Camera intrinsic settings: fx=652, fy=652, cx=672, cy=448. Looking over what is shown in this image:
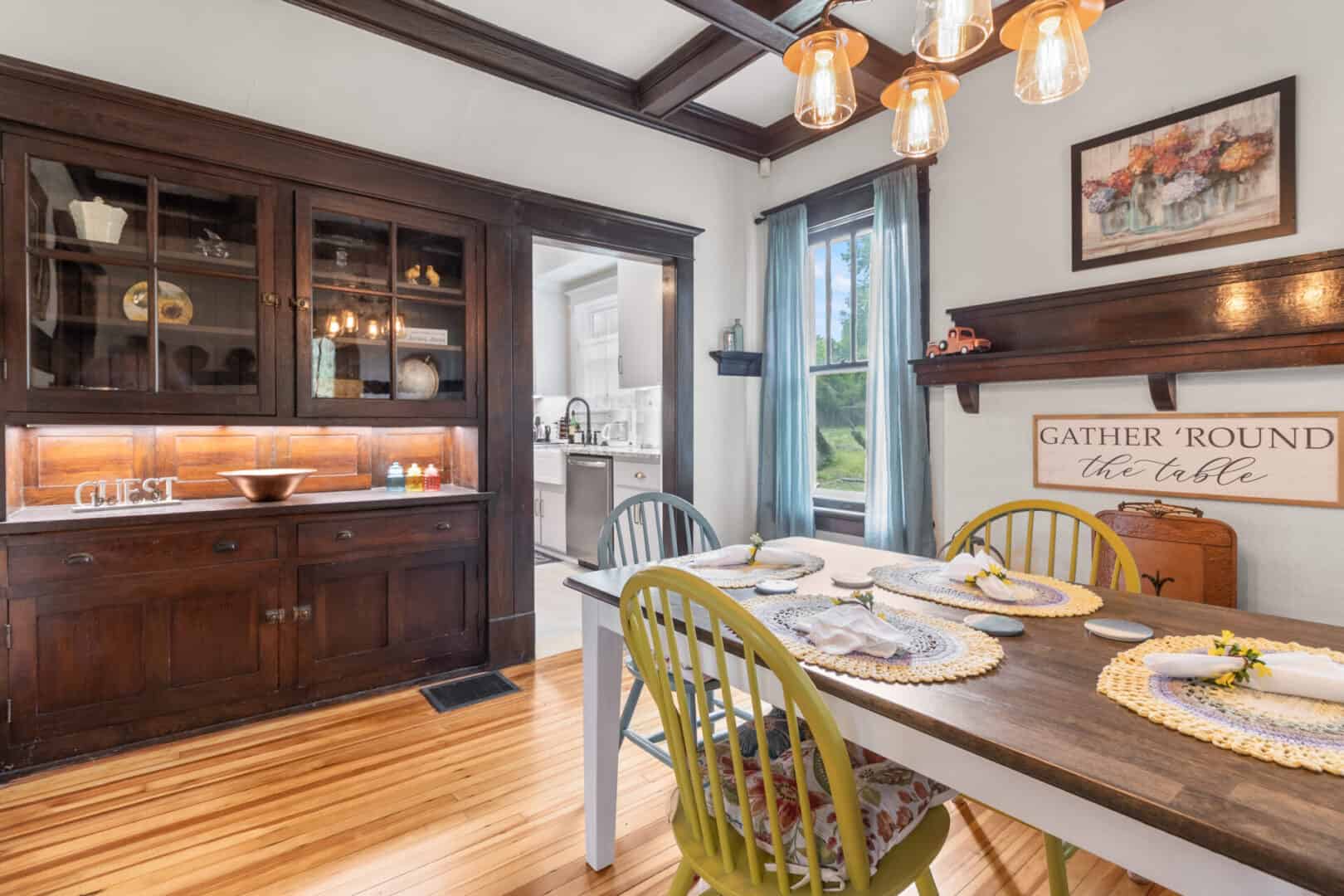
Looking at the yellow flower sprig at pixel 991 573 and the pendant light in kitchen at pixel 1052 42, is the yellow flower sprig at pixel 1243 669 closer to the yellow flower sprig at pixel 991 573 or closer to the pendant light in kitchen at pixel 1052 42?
the yellow flower sprig at pixel 991 573

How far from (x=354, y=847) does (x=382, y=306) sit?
2.16 metres

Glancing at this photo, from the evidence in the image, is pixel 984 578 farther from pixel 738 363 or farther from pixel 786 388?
pixel 738 363

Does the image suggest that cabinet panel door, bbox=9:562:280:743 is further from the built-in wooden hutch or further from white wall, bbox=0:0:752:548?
white wall, bbox=0:0:752:548

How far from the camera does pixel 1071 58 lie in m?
1.33

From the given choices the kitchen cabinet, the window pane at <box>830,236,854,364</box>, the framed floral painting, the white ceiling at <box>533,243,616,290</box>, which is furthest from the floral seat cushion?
the white ceiling at <box>533,243,616,290</box>

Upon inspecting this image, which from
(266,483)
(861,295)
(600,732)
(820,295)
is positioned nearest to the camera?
(600,732)

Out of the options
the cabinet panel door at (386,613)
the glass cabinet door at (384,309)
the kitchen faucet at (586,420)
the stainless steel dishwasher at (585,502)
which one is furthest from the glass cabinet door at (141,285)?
the kitchen faucet at (586,420)

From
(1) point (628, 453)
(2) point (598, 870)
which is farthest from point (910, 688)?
(1) point (628, 453)

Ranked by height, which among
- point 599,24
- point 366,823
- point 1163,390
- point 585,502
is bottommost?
point 366,823

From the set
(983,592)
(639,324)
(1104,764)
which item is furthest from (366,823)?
(639,324)

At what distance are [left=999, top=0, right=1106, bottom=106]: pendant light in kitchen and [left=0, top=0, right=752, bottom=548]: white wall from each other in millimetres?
2527

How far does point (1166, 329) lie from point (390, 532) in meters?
3.25

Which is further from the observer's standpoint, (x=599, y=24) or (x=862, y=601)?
(x=599, y=24)

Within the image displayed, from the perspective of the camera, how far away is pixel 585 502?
5.14 metres
